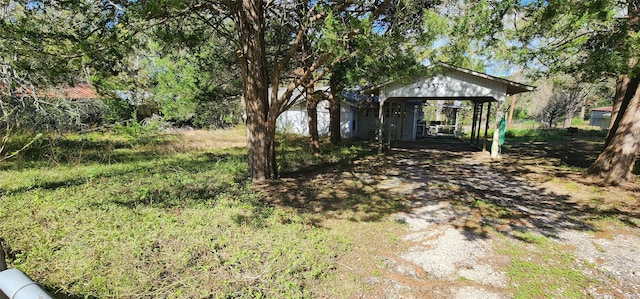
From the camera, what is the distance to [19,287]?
109 cm

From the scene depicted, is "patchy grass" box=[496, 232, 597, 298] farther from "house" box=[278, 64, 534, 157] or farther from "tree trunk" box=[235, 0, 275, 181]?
"house" box=[278, 64, 534, 157]

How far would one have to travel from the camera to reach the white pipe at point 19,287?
1047mm

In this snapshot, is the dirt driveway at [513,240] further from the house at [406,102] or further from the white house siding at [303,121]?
the white house siding at [303,121]

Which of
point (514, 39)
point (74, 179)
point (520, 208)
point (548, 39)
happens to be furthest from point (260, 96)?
point (548, 39)

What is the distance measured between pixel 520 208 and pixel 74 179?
9801mm

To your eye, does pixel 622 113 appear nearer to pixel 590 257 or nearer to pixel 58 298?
pixel 590 257

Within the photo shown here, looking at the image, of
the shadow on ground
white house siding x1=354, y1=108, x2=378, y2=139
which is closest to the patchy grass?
the shadow on ground

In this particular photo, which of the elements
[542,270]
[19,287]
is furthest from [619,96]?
[19,287]

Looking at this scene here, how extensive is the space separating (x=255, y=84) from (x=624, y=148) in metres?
9.38

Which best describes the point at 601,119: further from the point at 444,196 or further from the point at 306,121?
the point at 444,196

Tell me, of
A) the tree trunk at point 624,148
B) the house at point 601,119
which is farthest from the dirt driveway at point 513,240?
the house at point 601,119

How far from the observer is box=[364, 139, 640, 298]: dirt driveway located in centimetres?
323

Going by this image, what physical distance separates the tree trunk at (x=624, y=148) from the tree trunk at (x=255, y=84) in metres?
8.80

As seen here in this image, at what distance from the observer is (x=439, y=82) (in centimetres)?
1148
